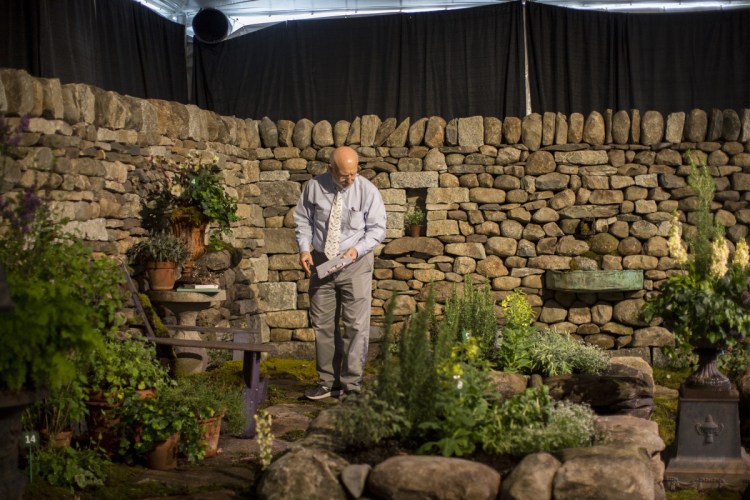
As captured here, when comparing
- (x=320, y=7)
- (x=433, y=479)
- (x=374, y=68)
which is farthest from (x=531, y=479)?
(x=320, y=7)

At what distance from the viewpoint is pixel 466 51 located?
9430 millimetres

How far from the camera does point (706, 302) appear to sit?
536cm

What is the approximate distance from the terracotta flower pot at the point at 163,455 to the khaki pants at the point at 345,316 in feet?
5.71

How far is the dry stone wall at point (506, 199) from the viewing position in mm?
8984

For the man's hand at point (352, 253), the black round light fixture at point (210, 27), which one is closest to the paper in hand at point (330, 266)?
the man's hand at point (352, 253)

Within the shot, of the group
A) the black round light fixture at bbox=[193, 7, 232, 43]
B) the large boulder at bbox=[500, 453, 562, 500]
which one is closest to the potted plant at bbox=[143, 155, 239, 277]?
the black round light fixture at bbox=[193, 7, 232, 43]

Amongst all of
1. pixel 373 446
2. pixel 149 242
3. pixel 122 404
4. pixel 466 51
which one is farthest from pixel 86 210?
pixel 466 51

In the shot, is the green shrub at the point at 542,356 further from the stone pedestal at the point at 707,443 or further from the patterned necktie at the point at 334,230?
the patterned necktie at the point at 334,230

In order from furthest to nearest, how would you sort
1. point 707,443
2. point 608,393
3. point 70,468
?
point 608,393 → point 707,443 → point 70,468

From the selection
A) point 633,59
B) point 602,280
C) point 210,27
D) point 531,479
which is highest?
point 210,27

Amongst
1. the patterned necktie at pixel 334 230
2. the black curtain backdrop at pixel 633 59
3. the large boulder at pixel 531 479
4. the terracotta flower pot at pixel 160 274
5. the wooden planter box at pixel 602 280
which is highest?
the black curtain backdrop at pixel 633 59

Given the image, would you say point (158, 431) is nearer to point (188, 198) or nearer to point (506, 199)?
point (188, 198)

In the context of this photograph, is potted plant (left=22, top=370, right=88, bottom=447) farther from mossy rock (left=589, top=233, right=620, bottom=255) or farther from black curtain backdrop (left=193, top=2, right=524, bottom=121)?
mossy rock (left=589, top=233, right=620, bottom=255)

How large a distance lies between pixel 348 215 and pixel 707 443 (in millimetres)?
2754
